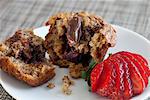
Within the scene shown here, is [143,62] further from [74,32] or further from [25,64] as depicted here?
[25,64]

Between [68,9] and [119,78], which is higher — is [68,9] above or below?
below

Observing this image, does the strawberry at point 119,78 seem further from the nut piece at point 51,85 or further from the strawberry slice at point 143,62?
the nut piece at point 51,85

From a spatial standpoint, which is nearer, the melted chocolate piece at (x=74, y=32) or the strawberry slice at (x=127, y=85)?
the strawberry slice at (x=127, y=85)

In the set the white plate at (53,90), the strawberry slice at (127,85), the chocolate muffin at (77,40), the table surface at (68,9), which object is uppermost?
the chocolate muffin at (77,40)

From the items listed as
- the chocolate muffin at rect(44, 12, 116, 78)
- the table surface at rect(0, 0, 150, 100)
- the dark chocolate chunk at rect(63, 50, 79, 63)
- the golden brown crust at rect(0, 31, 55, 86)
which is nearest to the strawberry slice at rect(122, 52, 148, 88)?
the chocolate muffin at rect(44, 12, 116, 78)

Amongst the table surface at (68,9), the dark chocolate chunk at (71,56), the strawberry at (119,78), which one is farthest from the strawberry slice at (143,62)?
the table surface at (68,9)

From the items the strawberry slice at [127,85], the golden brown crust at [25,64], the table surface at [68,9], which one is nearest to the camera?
the strawberry slice at [127,85]

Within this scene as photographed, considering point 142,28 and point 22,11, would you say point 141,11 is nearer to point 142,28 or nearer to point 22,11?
point 142,28

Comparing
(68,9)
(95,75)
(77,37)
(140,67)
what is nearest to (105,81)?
(95,75)
